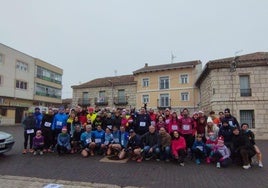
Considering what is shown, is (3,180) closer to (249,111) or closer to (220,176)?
(220,176)

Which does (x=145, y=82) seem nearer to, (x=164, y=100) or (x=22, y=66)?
(x=164, y=100)

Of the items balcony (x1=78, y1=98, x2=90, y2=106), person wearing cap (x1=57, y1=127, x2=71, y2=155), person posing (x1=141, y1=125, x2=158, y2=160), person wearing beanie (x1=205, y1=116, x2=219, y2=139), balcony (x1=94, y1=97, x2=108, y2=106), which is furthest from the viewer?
balcony (x1=78, y1=98, x2=90, y2=106)

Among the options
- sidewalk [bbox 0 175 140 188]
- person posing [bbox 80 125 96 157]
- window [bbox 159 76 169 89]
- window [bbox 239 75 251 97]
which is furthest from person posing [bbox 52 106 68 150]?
window [bbox 159 76 169 89]

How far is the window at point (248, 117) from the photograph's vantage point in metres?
16.0

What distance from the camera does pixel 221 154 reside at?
7.19 meters

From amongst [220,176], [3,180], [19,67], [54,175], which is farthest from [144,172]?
[19,67]

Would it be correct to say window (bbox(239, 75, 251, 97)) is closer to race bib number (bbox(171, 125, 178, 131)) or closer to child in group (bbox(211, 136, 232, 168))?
child in group (bbox(211, 136, 232, 168))

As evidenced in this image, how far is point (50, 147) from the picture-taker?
30.3 ft

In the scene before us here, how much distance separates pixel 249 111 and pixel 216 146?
10.7 m

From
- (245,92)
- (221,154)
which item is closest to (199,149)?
(221,154)

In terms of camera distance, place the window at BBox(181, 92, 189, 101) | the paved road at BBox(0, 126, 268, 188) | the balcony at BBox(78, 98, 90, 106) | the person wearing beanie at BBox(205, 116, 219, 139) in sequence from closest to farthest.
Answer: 1. the paved road at BBox(0, 126, 268, 188)
2. the person wearing beanie at BBox(205, 116, 219, 139)
3. the window at BBox(181, 92, 189, 101)
4. the balcony at BBox(78, 98, 90, 106)

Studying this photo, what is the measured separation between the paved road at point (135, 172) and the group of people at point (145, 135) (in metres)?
0.49

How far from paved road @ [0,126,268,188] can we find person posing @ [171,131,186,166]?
0.93 ft

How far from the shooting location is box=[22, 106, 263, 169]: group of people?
739 centimetres
